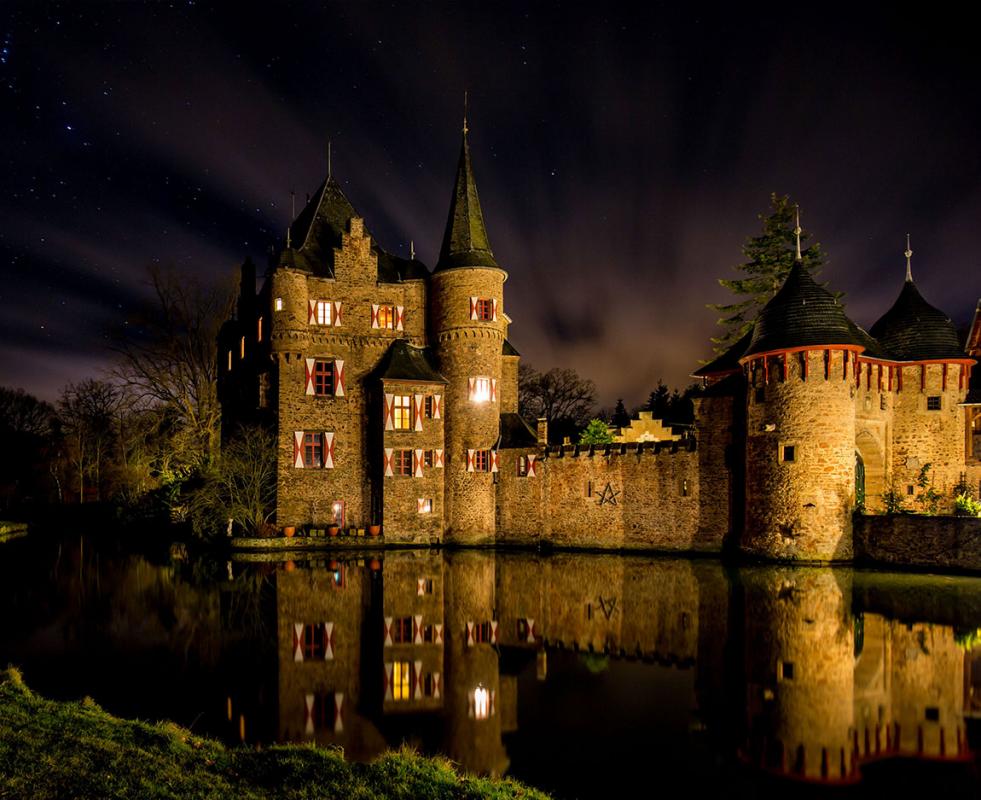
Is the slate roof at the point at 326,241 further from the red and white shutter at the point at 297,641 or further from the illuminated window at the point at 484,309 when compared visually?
the red and white shutter at the point at 297,641

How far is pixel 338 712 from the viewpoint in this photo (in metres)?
8.84

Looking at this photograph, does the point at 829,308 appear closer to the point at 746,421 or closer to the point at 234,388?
the point at 746,421

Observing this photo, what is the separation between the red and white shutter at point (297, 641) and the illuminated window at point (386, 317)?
17.2 meters

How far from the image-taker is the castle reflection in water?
8008 millimetres

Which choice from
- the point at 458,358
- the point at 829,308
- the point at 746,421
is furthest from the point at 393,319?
the point at 829,308

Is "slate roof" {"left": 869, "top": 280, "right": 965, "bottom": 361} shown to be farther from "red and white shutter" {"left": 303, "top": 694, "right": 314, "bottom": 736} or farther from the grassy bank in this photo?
A: the grassy bank

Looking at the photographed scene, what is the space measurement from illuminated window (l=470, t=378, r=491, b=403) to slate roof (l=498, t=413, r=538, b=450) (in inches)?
63.9

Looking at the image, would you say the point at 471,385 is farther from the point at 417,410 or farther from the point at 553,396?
the point at 553,396

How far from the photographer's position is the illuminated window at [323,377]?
28469mm

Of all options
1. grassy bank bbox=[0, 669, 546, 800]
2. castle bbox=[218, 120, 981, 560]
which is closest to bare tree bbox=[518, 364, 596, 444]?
castle bbox=[218, 120, 981, 560]

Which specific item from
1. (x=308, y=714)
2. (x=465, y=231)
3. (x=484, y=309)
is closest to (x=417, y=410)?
(x=484, y=309)

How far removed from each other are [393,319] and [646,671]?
69.1ft

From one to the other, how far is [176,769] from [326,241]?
27259mm

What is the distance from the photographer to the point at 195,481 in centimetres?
3241
